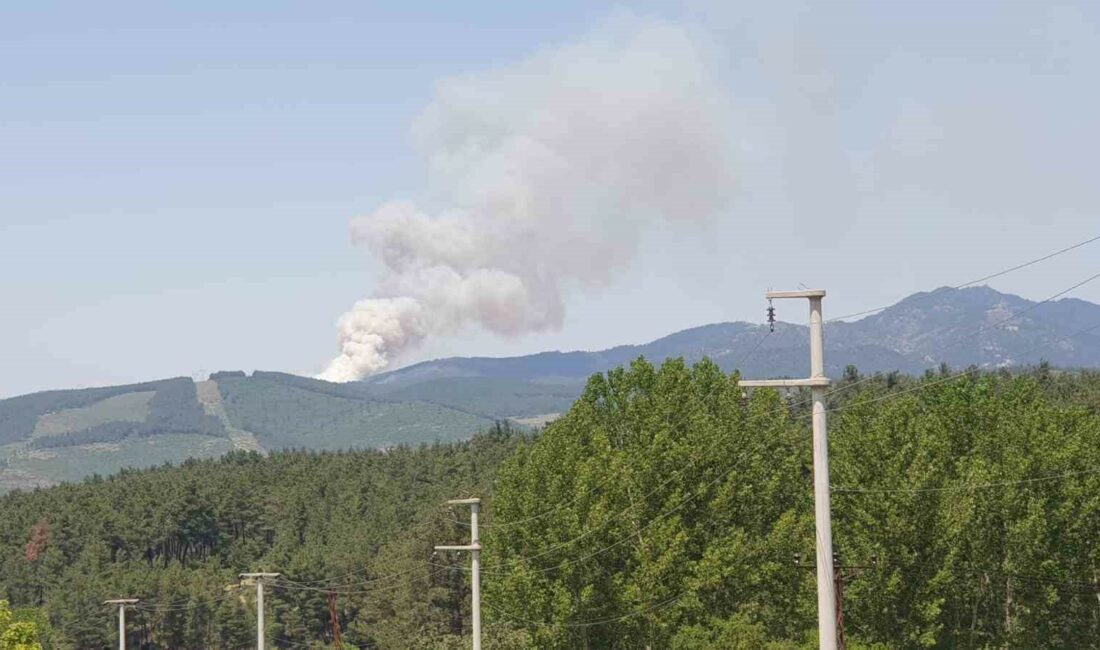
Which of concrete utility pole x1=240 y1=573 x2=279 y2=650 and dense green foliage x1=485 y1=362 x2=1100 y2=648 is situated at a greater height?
dense green foliage x1=485 y1=362 x2=1100 y2=648

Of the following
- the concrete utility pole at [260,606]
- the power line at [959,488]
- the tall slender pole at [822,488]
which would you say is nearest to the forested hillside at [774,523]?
the power line at [959,488]

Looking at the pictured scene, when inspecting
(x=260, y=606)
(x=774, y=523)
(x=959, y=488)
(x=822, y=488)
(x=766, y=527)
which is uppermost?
(x=822, y=488)

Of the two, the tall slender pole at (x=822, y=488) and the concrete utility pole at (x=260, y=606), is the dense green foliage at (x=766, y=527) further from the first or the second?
the tall slender pole at (x=822, y=488)

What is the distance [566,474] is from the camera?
78.8 m

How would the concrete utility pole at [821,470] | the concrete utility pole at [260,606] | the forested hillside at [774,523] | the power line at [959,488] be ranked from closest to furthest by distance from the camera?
1. the concrete utility pole at [821,470]
2. the forested hillside at [774,523]
3. the power line at [959,488]
4. the concrete utility pole at [260,606]

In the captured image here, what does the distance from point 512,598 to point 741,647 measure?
1556 cm

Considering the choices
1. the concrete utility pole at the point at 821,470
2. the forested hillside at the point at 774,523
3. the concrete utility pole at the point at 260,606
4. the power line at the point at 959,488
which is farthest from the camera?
the concrete utility pole at the point at 260,606

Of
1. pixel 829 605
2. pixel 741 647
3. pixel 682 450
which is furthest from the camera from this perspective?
pixel 682 450

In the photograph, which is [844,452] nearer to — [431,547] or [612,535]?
[612,535]

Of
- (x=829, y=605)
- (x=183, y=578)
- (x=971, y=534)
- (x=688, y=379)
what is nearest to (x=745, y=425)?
(x=688, y=379)

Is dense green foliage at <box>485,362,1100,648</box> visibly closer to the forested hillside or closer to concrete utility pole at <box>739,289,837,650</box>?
the forested hillside

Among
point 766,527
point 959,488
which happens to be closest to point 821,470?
point 959,488

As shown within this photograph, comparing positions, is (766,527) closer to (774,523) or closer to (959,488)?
(774,523)

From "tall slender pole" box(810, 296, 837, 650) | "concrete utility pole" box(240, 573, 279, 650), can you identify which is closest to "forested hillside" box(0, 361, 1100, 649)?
"concrete utility pole" box(240, 573, 279, 650)
